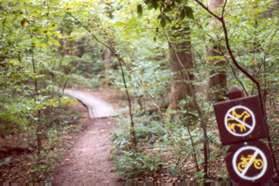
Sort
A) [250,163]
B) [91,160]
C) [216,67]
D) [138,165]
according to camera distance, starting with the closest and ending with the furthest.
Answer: [250,163]
[216,67]
[138,165]
[91,160]

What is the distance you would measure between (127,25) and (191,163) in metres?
2.96

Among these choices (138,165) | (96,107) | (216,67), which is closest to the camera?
(216,67)

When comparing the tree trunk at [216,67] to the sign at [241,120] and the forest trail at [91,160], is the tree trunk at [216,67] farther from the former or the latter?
the forest trail at [91,160]

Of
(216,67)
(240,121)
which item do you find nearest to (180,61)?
(216,67)

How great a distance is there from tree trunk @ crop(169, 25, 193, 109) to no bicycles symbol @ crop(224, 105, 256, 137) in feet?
7.76

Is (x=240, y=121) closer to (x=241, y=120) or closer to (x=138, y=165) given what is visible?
(x=241, y=120)

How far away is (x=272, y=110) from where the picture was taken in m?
4.50

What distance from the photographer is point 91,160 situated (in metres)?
7.71

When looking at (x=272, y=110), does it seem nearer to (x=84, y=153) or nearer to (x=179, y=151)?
(x=179, y=151)

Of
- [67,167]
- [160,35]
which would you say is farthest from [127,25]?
[67,167]

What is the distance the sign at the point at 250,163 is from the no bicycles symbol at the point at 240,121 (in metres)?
0.09

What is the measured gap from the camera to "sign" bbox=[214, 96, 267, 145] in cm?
190

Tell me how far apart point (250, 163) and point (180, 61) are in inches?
108

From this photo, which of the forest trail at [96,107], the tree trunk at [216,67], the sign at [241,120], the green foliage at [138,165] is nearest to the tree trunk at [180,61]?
the tree trunk at [216,67]
